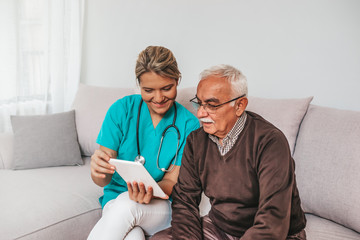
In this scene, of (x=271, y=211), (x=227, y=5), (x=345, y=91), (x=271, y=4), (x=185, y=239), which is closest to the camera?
(x=271, y=211)

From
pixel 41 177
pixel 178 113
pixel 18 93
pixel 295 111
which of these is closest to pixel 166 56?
pixel 178 113

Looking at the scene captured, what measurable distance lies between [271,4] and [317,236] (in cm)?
129

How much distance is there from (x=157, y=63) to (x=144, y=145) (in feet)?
1.34

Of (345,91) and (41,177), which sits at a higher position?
(345,91)

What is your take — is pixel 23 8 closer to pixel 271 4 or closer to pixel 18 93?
pixel 18 93

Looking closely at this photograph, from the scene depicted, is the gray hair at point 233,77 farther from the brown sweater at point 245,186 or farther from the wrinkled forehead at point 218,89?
the brown sweater at point 245,186

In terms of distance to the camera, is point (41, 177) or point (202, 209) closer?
point (202, 209)

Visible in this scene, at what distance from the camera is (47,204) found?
1.66m

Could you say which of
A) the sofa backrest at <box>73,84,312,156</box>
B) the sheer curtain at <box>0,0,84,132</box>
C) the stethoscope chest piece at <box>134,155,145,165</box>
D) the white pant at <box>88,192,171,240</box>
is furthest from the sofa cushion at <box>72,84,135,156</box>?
the white pant at <box>88,192,171,240</box>

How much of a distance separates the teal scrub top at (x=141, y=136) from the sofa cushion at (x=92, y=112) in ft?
2.43

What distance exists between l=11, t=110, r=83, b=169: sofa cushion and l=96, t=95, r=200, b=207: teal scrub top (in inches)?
28.1

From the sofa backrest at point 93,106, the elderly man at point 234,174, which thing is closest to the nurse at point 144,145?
the elderly man at point 234,174

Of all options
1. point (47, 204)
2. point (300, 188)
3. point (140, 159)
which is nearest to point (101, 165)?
point (140, 159)

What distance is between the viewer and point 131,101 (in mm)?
1626
